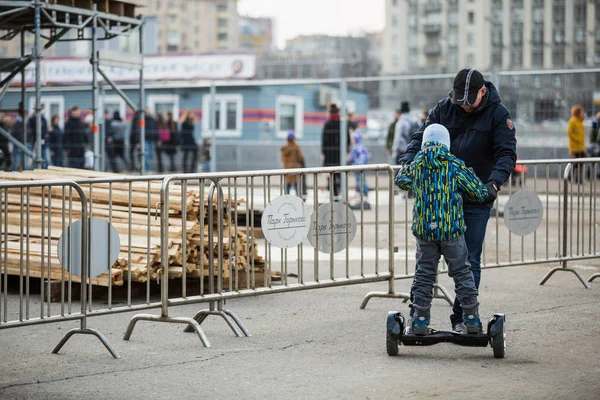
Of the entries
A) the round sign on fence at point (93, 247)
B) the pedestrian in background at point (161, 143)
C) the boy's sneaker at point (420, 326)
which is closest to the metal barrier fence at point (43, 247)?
the round sign on fence at point (93, 247)

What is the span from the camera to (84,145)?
83.3 ft

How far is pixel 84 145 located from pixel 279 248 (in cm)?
1777

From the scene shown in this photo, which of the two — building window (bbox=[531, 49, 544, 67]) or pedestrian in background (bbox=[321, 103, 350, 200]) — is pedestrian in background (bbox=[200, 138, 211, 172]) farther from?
building window (bbox=[531, 49, 544, 67])

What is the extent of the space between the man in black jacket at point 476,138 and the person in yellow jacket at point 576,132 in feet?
45.0

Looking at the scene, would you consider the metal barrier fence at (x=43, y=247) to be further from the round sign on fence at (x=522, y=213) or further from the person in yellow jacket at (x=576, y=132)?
the person in yellow jacket at (x=576, y=132)

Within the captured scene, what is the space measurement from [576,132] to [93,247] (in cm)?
1550

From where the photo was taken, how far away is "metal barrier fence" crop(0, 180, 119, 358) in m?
7.09

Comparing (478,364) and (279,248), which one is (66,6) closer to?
(279,248)

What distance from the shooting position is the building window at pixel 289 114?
27547mm

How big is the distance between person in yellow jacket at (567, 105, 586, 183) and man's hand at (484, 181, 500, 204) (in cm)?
1411

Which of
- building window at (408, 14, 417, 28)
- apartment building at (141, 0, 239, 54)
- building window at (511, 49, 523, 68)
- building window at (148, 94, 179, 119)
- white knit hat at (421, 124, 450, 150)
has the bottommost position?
white knit hat at (421, 124, 450, 150)

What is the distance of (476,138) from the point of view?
7.36 m

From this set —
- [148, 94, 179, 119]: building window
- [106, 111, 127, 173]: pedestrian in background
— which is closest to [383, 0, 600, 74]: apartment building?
[148, 94, 179, 119]: building window

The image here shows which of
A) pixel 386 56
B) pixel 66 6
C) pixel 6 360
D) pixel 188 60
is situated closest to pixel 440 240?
pixel 6 360
